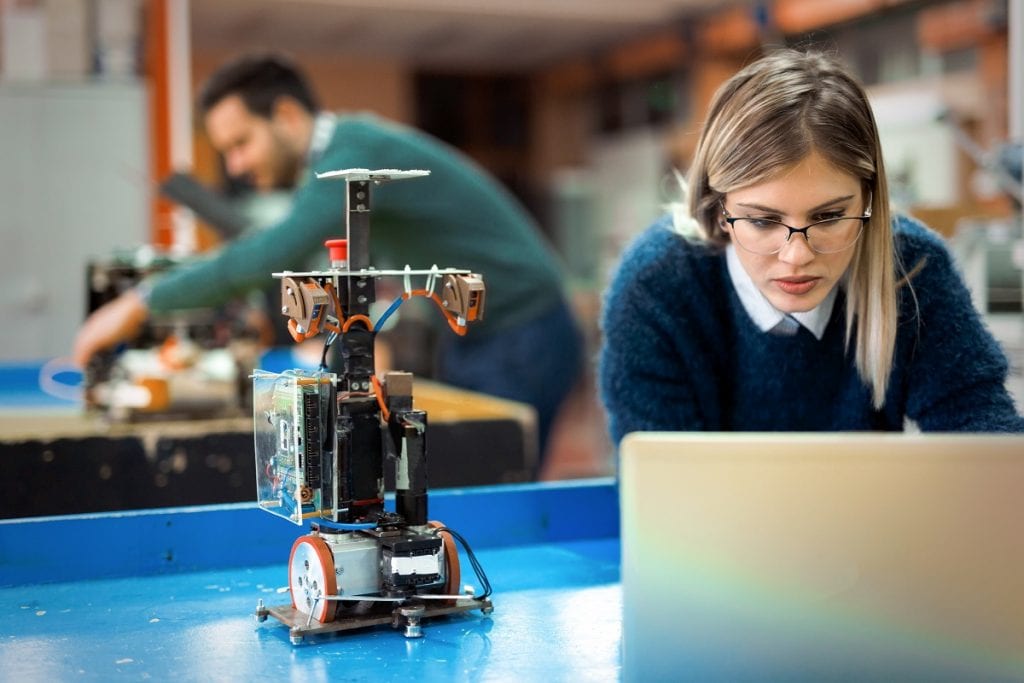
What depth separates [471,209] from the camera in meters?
2.50

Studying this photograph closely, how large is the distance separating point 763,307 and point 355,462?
0.56 m

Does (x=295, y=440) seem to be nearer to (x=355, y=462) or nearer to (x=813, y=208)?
(x=355, y=462)

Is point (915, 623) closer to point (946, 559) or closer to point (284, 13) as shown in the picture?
point (946, 559)

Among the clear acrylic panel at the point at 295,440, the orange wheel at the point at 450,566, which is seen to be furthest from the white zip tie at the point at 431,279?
the orange wheel at the point at 450,566

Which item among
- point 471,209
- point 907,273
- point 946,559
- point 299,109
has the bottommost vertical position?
point 946,559

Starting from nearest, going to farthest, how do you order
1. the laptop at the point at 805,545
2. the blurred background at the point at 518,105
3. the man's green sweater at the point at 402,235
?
the laptop at the point at 805,545
the man's green sweater at the point at 402,235
the blurred background at the point at 518,105

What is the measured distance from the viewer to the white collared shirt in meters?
1.39

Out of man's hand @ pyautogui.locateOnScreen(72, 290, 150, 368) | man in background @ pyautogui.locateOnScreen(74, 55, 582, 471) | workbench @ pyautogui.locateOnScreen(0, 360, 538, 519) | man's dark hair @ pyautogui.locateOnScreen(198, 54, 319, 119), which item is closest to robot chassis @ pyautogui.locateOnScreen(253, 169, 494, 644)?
workbench @ pyautogui.locateOnScreen(0, 360, 538, 519)

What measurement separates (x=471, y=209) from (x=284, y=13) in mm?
5682

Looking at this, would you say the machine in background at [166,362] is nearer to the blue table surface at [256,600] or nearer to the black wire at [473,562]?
the blue table surface at [256,600]

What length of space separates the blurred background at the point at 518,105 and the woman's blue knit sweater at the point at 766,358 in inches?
14.1

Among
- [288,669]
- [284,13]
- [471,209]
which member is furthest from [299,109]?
[284,13]

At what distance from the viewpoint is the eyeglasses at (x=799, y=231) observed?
1223 mm

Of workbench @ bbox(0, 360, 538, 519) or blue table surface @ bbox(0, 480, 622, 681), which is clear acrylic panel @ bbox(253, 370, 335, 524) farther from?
workbench @ bbox(0, 360, 538, 519)
